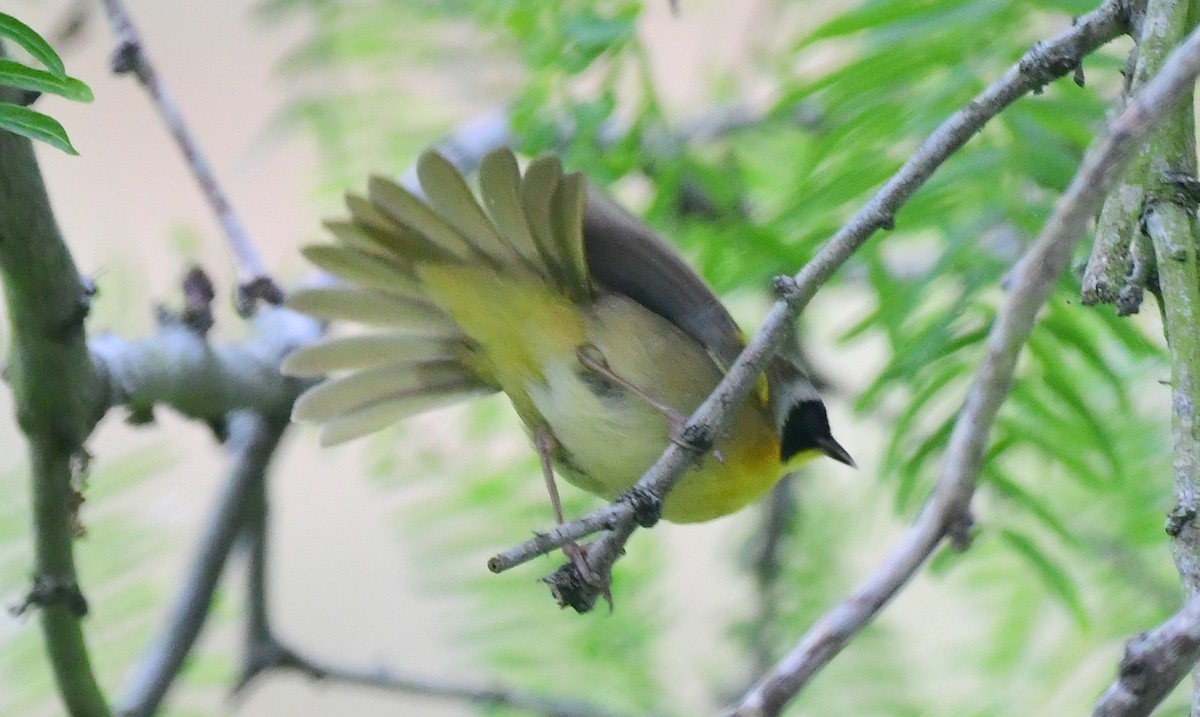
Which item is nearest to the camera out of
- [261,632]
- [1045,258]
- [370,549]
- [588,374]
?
[1045,258]

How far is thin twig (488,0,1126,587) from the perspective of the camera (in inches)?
21.9

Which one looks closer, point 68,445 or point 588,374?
point 68,445

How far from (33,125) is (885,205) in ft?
1.33

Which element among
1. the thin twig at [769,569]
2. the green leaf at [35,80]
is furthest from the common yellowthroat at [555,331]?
the thin twig at [769,569]

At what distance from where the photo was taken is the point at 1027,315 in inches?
17.2

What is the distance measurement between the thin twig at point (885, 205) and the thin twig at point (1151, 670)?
23 cm

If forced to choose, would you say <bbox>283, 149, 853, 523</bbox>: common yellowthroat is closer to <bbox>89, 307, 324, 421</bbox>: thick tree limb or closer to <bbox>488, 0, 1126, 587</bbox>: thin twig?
<bbox>89, 307, 324, 421</bbox>: thick tree limb

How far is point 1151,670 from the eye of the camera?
0.39 metres

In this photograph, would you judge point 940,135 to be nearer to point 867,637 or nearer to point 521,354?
point 521,354

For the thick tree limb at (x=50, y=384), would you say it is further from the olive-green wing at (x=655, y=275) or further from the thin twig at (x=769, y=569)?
the thin twig at (x=769, y=569)

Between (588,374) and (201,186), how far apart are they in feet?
1.25

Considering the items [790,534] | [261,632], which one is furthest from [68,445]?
[790,534]

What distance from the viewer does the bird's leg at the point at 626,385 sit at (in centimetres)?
90

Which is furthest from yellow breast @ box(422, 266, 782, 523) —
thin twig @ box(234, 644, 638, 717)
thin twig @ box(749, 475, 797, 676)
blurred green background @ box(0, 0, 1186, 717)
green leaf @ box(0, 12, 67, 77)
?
thin twig @ box(749, 475, 797, 676)
